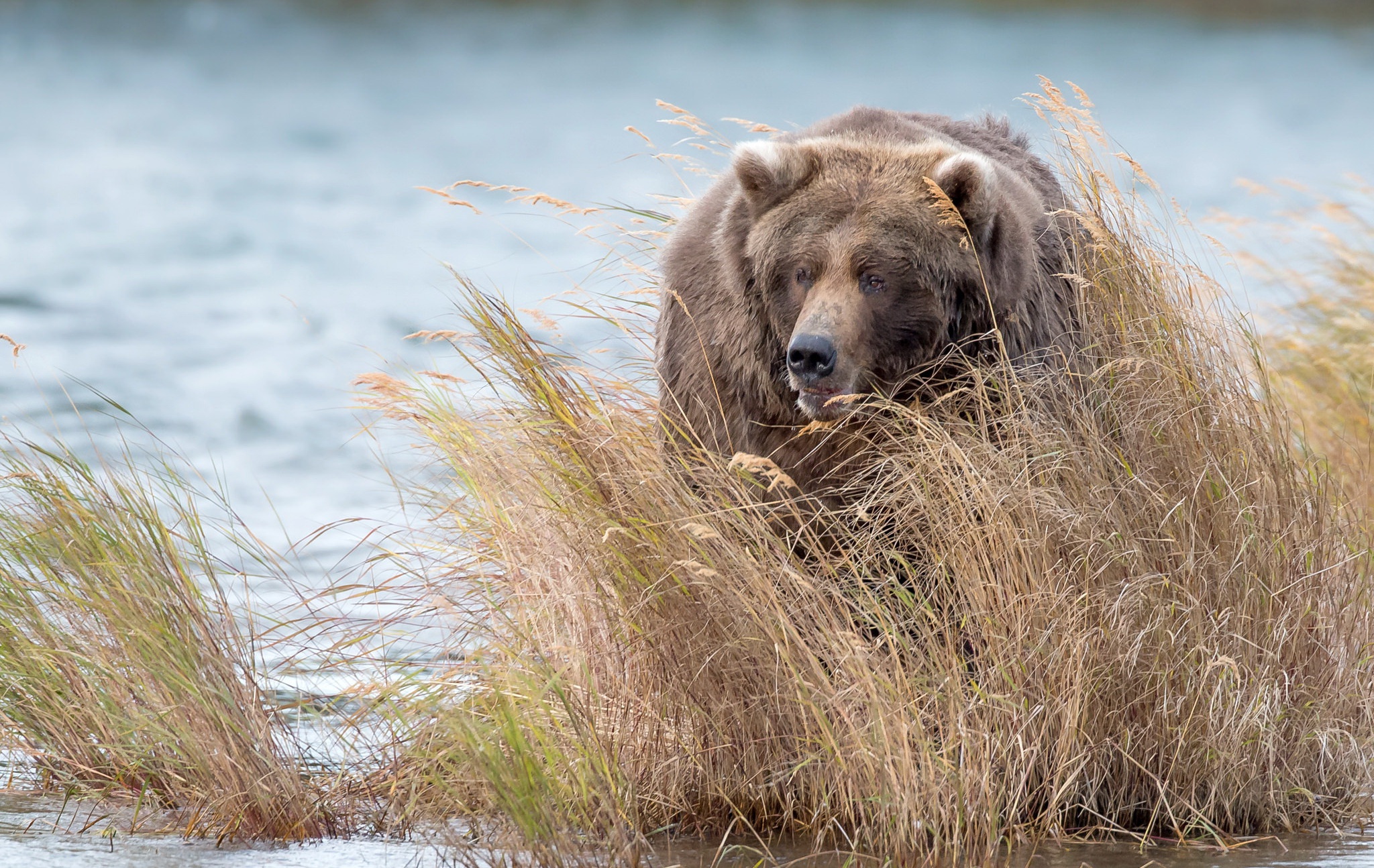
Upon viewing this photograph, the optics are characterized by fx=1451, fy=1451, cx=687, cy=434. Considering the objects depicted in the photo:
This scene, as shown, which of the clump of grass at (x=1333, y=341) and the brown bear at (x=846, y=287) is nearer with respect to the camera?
the brown bear at (x=846, y=287)

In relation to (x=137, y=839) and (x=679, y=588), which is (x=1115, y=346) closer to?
(x=679, y=588)

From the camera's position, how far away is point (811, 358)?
4.20 m

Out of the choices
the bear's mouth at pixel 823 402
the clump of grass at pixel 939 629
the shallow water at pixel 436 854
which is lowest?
the shallow water at pixel 436 854

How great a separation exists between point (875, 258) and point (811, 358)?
41cm

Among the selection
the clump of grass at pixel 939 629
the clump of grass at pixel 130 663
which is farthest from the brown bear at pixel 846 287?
the clump of grass at pixel 130 663

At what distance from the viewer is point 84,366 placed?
53.3 ft

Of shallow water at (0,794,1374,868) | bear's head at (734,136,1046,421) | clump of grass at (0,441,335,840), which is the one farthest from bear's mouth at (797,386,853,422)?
clump of grass at (0,441,335,840)

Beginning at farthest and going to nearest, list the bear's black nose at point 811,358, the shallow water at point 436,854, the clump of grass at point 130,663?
the bear's black nose at point 811,358, the clump of grass at point 130,663, the shallow water at point 436,854

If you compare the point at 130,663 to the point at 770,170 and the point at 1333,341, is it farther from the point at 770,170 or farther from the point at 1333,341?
the point at 1333,341

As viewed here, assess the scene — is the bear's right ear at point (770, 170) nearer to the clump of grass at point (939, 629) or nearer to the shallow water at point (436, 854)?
the clump of grass at point (939, 629)

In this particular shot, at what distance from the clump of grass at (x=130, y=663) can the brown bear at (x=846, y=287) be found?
56.1 inches

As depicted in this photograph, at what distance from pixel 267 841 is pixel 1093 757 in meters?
2.23

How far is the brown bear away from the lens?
4.32 m

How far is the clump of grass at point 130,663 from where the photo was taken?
12.7ft
